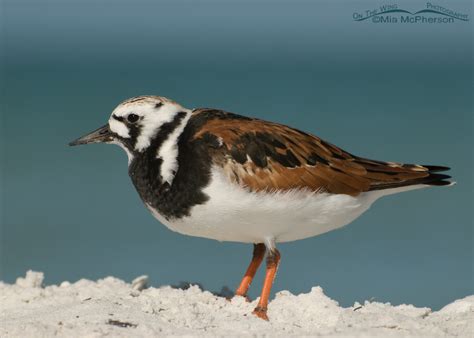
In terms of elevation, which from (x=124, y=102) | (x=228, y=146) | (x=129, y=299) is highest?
(x=124, y=102)

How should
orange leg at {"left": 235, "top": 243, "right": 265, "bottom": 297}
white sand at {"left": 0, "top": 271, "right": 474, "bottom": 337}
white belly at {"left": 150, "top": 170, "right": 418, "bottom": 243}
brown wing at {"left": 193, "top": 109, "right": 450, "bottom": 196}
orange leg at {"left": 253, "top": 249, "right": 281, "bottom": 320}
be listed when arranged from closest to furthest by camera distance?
1. white sand at {"left": 0, "top": 271, "right": 474, "bottom": 337}
2. white belly at {"left": 150, "top": 170, "right": 418, "bottom": 243}
3. brown wing at {"left": 193, "top": 109, "right": 450, "bottom": 196}
4. orange leg at {"left": 253, "top": 249, "right": 281, "bottom": 320}
5. orange leg at {"left": 235, "top": 243, "right": 265, "bottom": 297}

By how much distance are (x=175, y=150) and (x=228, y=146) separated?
0.46 m

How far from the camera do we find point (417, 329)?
17.7 feet

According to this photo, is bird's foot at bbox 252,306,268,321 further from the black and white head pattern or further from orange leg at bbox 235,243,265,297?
the black and white head pattern

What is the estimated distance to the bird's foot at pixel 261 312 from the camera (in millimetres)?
6242

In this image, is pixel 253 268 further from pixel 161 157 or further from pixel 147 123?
pixel 147 123

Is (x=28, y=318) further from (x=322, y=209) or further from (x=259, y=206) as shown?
(x=322, y=209)

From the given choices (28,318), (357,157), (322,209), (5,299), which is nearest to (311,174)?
(322,209)

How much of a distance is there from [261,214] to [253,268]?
1102 mm

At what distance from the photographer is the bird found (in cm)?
614

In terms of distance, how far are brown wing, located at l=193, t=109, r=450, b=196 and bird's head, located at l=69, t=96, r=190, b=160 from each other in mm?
252

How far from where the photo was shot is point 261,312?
20.6 feet

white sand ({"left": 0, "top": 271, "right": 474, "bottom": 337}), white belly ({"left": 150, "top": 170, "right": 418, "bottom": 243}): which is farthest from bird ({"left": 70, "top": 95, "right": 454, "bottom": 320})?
white sand ({"left": 0, "top": 271, "right": 474, "bottom": 337})

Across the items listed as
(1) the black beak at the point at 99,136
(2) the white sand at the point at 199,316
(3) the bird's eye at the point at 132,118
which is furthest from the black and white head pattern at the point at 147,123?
(2) the white sand at the point at 199,316
